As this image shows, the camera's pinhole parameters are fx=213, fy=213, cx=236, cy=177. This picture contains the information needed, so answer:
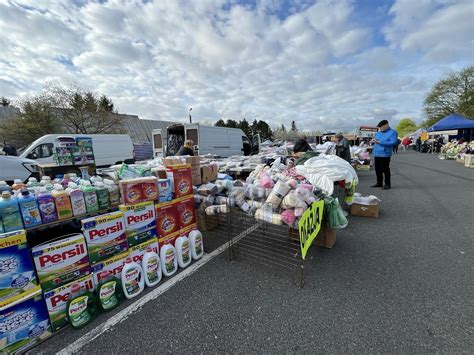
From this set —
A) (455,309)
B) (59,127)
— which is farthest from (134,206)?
(59,127)

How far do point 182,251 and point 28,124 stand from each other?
21.6 m

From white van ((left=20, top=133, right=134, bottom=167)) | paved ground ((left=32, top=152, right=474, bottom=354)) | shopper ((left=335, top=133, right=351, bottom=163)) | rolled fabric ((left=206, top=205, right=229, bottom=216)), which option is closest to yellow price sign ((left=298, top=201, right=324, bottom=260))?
paved ground ((left=32, top=152, right=474, bottom=354))

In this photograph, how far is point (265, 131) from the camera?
175 feet

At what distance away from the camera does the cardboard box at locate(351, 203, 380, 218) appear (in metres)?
4.21

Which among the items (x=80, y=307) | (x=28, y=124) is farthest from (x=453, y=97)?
(x=28, y=124)

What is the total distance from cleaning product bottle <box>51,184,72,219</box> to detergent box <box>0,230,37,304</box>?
0.32 meters

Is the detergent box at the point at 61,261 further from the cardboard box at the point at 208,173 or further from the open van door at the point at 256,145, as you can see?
the open van door at the point at 256,145

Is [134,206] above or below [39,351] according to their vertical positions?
above

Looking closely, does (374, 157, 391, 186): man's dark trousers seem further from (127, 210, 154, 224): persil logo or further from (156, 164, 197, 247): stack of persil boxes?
(127, 210, 154, 224): persil logo

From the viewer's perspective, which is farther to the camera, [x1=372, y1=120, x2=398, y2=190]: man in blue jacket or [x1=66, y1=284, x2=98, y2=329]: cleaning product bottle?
[x1=372, y1=120, x2=398, y2=190]: man in blue jacket

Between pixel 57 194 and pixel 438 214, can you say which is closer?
pixel 57 194

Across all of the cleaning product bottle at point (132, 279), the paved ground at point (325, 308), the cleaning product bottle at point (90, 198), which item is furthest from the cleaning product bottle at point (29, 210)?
the paved ground at point (325, 308)

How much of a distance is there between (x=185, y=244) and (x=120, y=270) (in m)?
0.77

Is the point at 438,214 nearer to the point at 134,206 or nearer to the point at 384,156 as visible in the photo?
the point at 384,156
